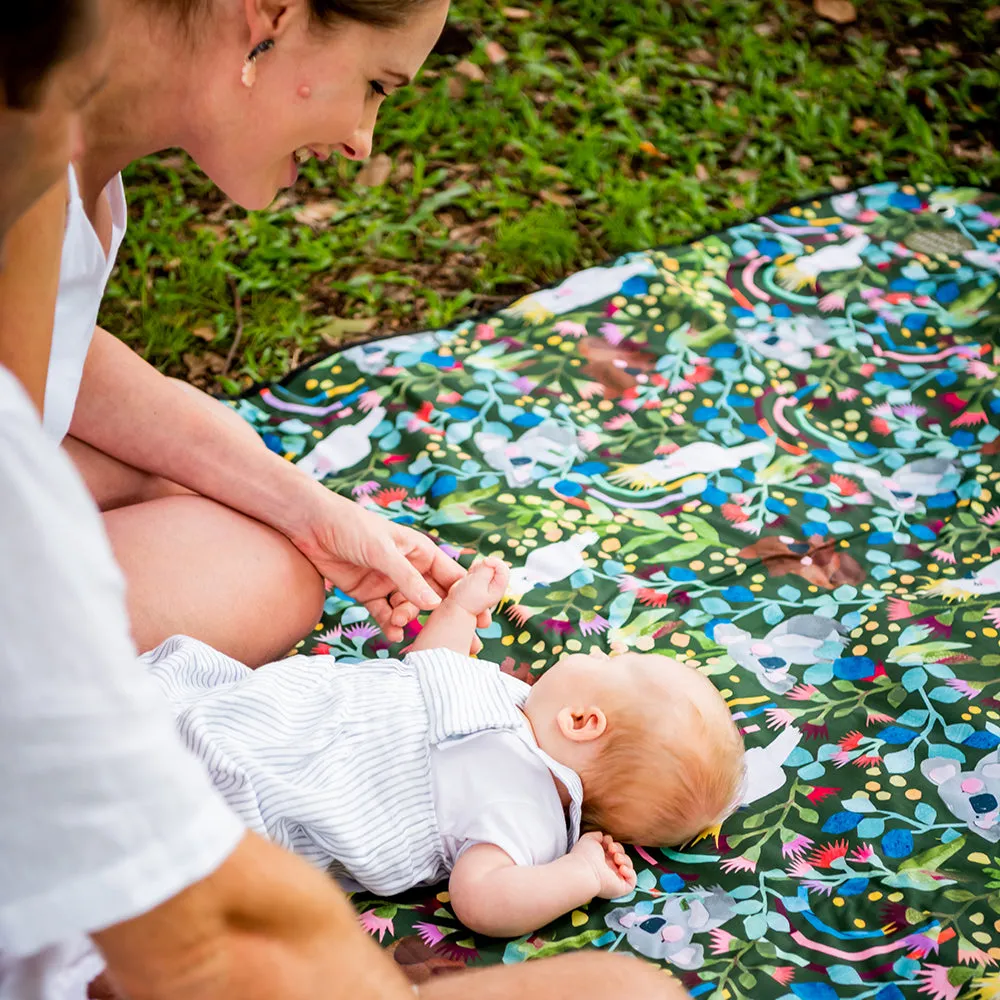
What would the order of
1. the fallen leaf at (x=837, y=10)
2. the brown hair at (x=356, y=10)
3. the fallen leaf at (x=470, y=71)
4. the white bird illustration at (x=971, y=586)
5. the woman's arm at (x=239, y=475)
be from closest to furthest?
the brown hair at (x=356, y=10), the woman's arm at (x=239, y=475), the white bird illustration at (x=971, y=586), the fallen leaf at (x=470, y=71), the fallen leaf at (x=837, y=10)

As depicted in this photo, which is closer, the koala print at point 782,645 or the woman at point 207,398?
the woman at point 207,398

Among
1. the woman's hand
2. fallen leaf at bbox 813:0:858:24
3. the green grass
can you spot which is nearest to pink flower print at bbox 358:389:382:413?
the green grass

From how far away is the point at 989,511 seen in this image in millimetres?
2590

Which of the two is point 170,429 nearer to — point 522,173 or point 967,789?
point 967,789

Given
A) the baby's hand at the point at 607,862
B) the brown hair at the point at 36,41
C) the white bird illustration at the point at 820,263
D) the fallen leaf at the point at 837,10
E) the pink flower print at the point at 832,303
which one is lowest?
the baby's hand at the point at 607,862

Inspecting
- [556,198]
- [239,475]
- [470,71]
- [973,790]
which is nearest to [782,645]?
[973,790]

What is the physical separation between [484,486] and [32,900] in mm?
1875

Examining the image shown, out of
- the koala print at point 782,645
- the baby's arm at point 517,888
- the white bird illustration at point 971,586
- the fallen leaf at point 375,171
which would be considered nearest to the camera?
the baby's arm at point 517,888

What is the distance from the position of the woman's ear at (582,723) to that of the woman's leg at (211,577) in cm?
53

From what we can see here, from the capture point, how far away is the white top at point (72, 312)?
5.18ft

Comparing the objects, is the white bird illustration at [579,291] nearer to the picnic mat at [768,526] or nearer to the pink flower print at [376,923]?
the picnic mat at [768,526]

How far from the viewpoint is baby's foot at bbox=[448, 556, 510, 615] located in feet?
6.93

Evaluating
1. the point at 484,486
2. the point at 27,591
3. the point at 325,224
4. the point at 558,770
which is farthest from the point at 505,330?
the point at 27,591

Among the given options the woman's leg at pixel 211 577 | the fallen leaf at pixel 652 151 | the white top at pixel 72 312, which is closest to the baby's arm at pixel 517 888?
the woman's leg at pixel 211 577
